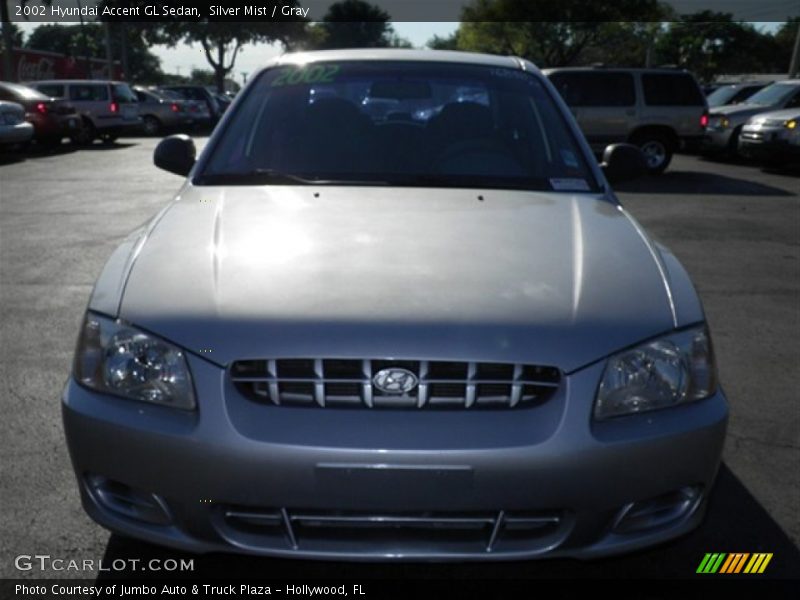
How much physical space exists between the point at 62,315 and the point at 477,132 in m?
3.38

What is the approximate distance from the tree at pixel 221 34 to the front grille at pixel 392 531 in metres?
48.8

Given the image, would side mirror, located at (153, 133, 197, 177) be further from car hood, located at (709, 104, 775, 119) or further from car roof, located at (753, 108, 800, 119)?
car hood, located at (709, 104, 775, 119)

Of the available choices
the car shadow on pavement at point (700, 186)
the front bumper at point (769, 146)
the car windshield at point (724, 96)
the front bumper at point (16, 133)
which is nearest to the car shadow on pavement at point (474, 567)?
the car shadow on pavement at point (700, 186)

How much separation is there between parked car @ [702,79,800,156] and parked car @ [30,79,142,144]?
571 inches

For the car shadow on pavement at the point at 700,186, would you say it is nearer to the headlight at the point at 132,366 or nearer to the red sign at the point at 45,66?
the headlight at the point at 132,366

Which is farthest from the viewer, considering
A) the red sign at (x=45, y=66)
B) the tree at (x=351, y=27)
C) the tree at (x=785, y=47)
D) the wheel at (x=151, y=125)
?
the tree at (x=785, y=47)

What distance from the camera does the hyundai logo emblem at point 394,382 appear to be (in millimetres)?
2293

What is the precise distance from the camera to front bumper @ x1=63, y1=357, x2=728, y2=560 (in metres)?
2.22

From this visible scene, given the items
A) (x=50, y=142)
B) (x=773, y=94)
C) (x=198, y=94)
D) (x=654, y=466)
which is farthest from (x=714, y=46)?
(x=654, y=466)

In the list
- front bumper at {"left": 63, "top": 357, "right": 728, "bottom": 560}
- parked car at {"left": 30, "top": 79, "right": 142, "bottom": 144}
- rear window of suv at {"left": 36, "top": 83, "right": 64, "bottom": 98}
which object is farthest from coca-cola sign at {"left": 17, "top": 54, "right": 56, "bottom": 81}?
front bumper at {"left": 63, "top": 357, "right": 728, "bottom": 560}

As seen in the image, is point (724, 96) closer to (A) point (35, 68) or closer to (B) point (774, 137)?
(B) point (774, 137)

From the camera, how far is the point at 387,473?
87.1 inches

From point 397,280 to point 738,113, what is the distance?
17.3m

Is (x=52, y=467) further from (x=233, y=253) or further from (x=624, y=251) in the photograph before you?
(x=624, y=251)
